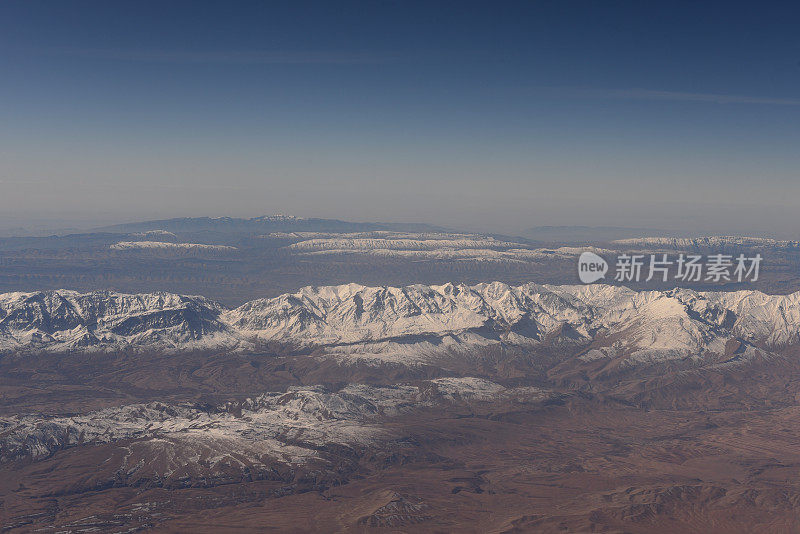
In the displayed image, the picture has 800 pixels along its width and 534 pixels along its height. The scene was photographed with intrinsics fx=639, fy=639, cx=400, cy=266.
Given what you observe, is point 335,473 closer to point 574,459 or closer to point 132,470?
point 132,470

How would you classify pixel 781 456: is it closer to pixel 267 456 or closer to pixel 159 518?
pixel 267 456

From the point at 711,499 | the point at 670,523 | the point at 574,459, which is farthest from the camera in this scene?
the point at 574,459

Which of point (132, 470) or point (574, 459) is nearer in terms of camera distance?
point (132, 470)

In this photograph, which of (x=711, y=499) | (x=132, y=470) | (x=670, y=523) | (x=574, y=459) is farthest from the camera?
(x=574, y=459)

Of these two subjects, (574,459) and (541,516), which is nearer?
(541,516)

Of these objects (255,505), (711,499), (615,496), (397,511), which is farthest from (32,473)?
(711,499)

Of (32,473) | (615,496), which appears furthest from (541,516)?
(32,473)

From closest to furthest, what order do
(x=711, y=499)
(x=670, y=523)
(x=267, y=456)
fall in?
Result: (x=670, y=523), (x=711, y=499), (x=267, y=456)

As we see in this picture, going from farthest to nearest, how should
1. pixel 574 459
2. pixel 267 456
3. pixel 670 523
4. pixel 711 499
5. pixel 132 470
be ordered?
1. pixel 574 459
2. pixel 267 456
3. pixel 132 470
4. pixel 711 499
5. pixel 670 523
